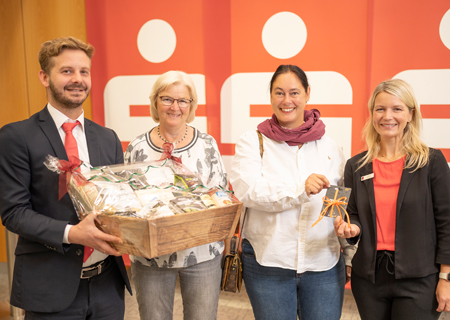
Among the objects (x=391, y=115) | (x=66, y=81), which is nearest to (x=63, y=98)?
(x=66, y=81)

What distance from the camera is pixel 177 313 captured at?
2.89 metres

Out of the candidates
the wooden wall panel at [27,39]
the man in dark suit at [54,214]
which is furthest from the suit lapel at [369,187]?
the wooden wall panel at [27,39]

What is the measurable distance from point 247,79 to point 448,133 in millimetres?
1515

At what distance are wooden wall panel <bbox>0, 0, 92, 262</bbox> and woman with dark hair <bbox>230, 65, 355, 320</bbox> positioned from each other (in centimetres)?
235

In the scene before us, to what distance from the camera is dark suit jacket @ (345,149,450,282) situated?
4.81 feet

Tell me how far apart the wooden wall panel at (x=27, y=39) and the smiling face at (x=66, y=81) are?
207 centimetres

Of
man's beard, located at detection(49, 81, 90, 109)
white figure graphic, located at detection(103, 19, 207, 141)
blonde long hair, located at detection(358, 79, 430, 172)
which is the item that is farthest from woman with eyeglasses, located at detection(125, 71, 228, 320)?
white figure graphic, located at detection(103, 19, 207, 141)

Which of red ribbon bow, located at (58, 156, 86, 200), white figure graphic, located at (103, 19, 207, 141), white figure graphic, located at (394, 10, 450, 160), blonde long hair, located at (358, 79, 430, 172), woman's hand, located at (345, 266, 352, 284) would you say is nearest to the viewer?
red ribbon bow, located at (58, 156, 86, 200)

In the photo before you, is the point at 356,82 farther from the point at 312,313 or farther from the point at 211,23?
the point at 312,313

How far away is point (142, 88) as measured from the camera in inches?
130

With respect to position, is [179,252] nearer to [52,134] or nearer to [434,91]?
[52,134]

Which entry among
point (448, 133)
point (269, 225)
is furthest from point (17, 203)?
point (448, 133)

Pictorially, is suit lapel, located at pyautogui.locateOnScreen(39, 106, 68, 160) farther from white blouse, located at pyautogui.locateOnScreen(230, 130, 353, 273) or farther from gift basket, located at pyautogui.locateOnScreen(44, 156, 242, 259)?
white blouse, located at pyautogui.locateOnScreen(230, 130, 353, 273)

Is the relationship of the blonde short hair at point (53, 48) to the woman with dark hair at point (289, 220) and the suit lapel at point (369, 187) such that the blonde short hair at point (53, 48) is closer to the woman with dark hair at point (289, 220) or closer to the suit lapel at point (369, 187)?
the woman with dark hair at point (289, 220)
